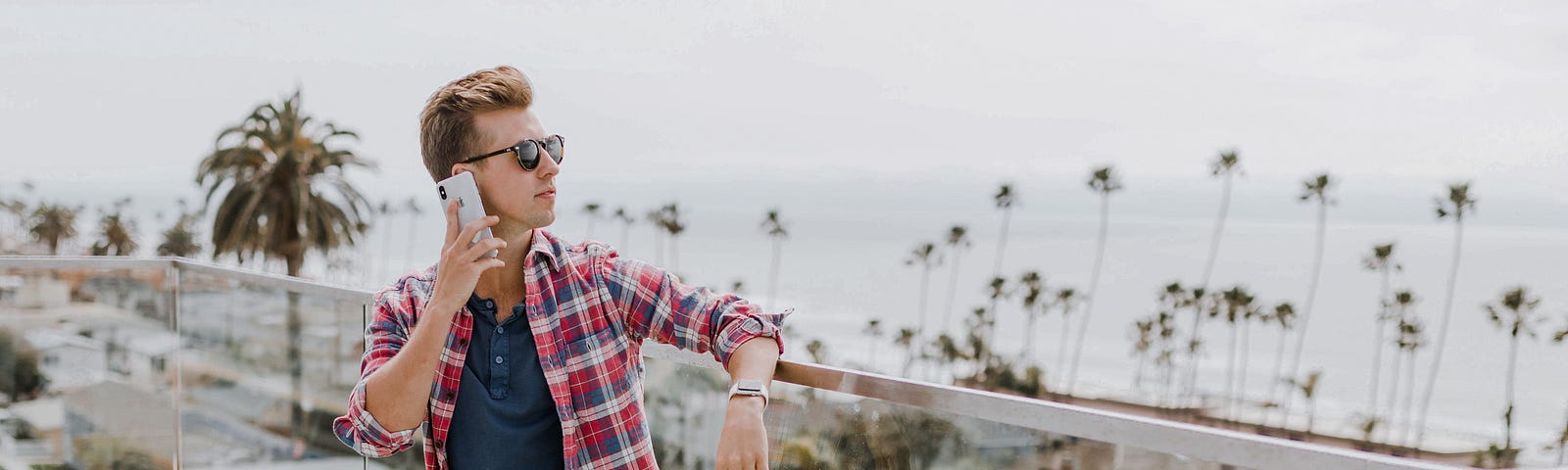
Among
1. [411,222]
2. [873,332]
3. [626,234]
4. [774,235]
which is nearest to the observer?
[873,332]

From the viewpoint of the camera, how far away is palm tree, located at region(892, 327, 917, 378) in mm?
71750

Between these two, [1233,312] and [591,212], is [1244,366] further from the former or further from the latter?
[591,212]

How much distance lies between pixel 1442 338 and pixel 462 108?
7758 centimetres

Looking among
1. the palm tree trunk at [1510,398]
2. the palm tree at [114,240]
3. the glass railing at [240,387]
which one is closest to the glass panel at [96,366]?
the glass railing at [240,387]

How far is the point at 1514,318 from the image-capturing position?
63.7 metres

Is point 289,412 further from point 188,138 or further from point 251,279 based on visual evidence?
point 188,138

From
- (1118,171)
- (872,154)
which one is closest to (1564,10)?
(1118,171)

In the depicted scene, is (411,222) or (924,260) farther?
(411,222)

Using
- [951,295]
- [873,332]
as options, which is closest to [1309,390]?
[951,295]

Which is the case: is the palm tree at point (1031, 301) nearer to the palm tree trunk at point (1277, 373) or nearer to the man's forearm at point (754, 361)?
the palm tree trunk at point (1277, 373)

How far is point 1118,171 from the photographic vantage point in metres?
69.1

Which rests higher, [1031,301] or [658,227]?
[658,227]

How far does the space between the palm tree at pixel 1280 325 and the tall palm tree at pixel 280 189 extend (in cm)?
5687

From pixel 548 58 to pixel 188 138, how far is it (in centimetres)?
2633
